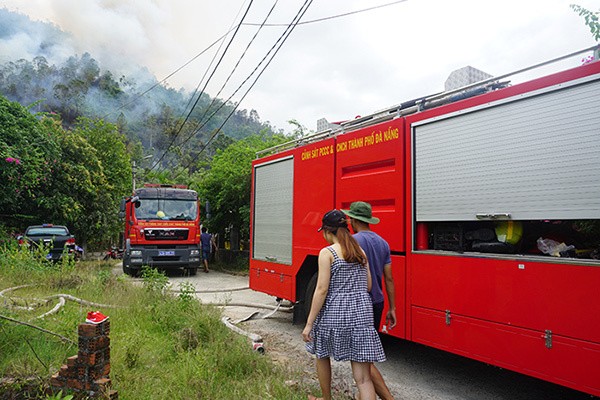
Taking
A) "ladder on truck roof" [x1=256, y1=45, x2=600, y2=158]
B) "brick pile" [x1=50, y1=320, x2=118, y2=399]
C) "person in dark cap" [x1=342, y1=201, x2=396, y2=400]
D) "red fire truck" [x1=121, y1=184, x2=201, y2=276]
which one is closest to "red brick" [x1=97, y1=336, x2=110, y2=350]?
"brick pile" [x1=50, y1=320, x2=118, y2=399]

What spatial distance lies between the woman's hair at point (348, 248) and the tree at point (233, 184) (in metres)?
11.6

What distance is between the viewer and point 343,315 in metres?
3.19

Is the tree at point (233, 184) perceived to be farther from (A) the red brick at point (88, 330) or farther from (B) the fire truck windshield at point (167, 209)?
(A) the red brick at point (88, 330)

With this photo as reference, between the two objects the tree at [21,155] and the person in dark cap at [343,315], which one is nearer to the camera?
the person in dark cap at [343,315]

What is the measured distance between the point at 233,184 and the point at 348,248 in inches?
484

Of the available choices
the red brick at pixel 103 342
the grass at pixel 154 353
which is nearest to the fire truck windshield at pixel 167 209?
the grass at pixel 154 353

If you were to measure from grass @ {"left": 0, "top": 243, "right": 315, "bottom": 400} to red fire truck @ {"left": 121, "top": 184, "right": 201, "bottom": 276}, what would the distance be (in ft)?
21.2

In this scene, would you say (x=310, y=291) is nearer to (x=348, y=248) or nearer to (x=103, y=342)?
(x=348, y=248)

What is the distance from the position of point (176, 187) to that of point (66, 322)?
10.7m

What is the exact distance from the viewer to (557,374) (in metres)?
3.15

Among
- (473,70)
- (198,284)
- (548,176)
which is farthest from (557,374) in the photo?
(198,284)

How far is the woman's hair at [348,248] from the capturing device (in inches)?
126

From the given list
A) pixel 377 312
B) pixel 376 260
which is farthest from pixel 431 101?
pixel 377 312

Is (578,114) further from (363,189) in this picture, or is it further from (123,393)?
(123,393)
